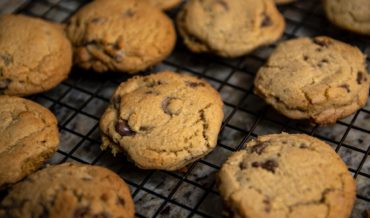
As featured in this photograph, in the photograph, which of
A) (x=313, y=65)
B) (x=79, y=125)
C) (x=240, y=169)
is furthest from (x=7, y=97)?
(x=313, y=65)

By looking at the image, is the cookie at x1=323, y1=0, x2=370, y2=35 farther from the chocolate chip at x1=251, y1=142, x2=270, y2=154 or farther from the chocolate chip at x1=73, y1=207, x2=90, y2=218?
the chocolate chip at x1=73, y1=207, x2=90, y2=218

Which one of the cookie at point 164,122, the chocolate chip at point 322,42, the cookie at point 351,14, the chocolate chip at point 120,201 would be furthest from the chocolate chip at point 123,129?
the cookie at point 351,14

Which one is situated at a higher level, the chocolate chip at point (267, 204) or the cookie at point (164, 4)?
the cookie at point (164, 4)

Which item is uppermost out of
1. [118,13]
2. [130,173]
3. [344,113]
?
[118,13]

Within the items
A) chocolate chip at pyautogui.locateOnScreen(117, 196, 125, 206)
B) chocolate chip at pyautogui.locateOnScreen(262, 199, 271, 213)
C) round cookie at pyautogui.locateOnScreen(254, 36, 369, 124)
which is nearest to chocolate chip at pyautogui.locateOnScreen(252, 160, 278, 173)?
chocolate chip at pyautogui.locateOnScreen(262, 199, 271, 213)

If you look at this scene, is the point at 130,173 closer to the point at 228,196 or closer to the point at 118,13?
the point at 228,196

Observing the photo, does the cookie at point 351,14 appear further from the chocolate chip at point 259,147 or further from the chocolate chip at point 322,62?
the chocolate chip at point 259,147
